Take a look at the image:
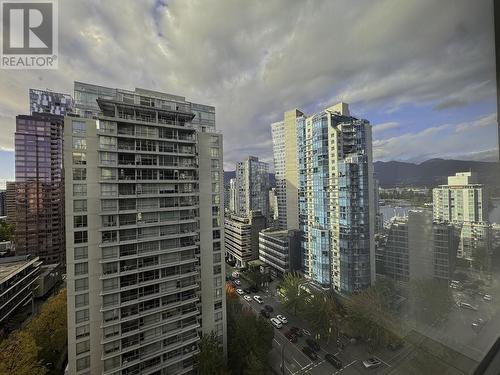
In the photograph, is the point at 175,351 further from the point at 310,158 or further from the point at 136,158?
the point at 310,158

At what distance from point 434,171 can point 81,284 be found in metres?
4.46

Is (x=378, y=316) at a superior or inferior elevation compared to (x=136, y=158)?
inferior

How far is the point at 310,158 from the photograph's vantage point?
8.37 metres

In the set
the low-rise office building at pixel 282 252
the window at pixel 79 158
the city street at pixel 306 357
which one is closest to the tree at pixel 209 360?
the city street at pixel 306 357

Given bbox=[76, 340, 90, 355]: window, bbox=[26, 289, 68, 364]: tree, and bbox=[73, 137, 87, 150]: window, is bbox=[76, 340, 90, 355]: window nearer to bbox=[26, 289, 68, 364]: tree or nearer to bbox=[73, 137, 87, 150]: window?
bbox=[26, 289, 68, 364]: tree

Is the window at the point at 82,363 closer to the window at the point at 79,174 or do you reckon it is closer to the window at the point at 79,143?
the window at the point at 79,174

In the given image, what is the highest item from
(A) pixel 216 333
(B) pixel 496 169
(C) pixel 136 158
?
(C) pixel 136 158

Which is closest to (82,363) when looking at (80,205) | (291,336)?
A: (80,205)

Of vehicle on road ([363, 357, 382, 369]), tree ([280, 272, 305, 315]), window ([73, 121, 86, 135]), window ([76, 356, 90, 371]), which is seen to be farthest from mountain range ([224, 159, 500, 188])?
tree ([280, 272, 305, 315])

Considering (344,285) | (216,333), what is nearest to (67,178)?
(216,333)

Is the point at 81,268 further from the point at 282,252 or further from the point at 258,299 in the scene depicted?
the point at 282,252

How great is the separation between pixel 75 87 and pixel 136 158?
134 cm

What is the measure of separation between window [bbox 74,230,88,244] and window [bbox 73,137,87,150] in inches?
50.9

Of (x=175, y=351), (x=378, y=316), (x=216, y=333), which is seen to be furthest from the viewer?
(x=216, y=333)
